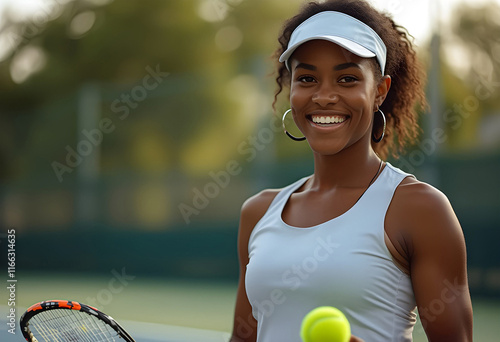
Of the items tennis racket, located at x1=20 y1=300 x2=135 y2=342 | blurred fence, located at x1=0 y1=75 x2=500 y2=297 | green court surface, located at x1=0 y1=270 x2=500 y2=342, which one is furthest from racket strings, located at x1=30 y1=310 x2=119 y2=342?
blurred fence, located at x1=0 y1=75 x2=500 y2=297

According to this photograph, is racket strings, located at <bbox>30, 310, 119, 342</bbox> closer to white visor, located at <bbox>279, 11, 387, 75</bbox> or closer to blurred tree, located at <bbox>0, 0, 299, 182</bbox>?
white visor, located at <bbox>279, 11, 387, 75</bbox>

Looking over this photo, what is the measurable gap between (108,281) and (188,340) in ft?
13.0

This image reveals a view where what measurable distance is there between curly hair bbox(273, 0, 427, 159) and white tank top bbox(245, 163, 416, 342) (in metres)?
0.30

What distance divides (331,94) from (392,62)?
0.90ft

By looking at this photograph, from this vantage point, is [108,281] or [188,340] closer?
[188,340]

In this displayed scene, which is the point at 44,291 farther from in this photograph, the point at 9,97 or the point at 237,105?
the point at 9,97

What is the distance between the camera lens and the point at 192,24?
15.9 meters

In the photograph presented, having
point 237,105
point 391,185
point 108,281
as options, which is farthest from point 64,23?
point 391,185

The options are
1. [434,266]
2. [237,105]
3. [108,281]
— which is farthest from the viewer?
[237,105]

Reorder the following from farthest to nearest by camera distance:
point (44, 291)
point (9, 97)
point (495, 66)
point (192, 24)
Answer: point (192, 24)
point (9, 97)
point (44, 291)
point (495, 66)

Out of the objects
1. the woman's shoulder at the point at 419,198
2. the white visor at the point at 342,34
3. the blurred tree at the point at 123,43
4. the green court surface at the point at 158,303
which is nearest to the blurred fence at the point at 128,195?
the green court surface at the point at 158,303

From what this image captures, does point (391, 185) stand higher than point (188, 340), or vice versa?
point (391, 185)

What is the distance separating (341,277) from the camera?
5.28ft

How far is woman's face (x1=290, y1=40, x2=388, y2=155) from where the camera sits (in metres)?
1.72
